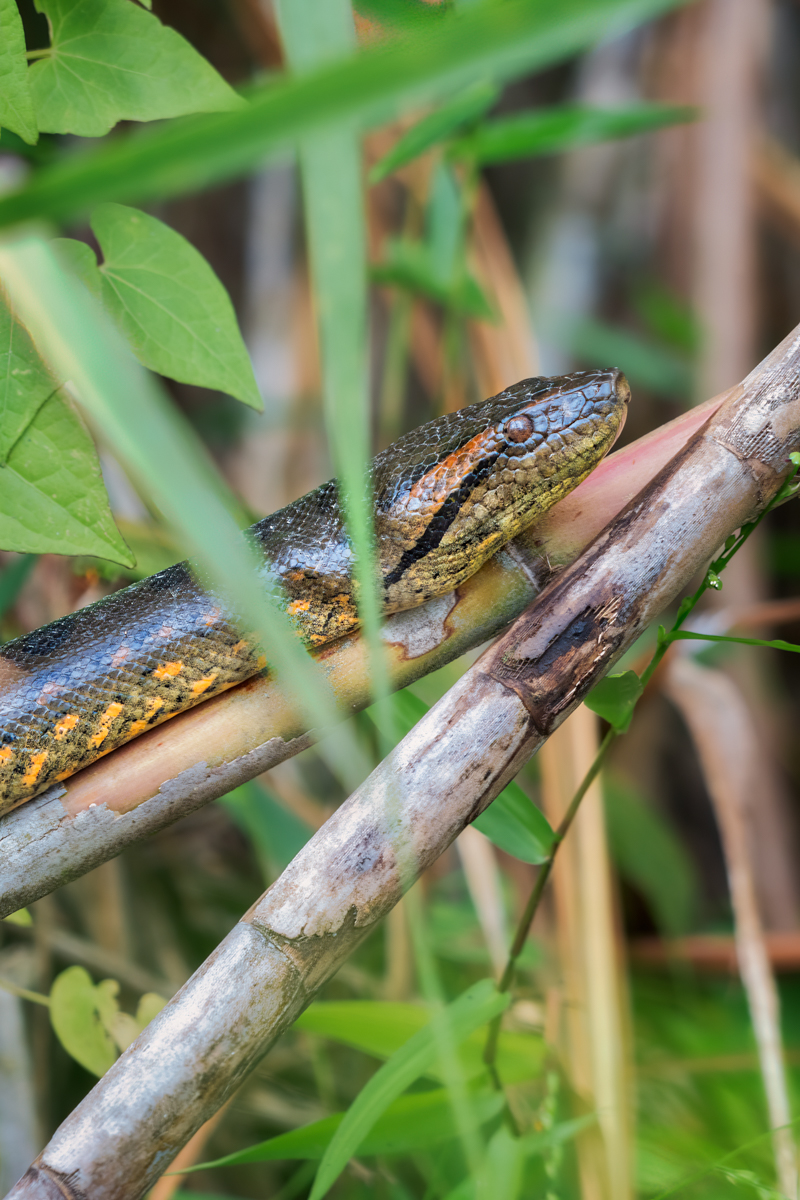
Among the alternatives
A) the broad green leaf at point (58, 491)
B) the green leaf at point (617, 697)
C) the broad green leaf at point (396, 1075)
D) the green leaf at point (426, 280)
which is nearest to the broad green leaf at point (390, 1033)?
the broad green leaf at point (396, 1075)

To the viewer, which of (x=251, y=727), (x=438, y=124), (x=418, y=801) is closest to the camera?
(x=418, y=801)

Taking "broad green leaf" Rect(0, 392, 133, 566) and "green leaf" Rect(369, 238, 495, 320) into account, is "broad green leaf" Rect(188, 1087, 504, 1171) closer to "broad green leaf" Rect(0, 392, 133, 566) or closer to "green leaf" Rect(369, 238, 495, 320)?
"broad green leaf" Rect(0, 392, 133, 566)

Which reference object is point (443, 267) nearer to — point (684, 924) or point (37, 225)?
point (37, 225)

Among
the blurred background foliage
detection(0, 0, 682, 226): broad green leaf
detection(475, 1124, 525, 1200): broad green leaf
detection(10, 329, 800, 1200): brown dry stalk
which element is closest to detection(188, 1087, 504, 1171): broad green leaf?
detection(475, 1124, 525, 1200): broad green leaf

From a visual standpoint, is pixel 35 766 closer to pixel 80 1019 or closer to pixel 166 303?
pixel 80 1019

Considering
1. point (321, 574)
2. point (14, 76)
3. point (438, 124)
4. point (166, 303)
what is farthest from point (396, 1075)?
point (438, 124)

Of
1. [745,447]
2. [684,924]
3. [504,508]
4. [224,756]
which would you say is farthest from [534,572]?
[684,924]
